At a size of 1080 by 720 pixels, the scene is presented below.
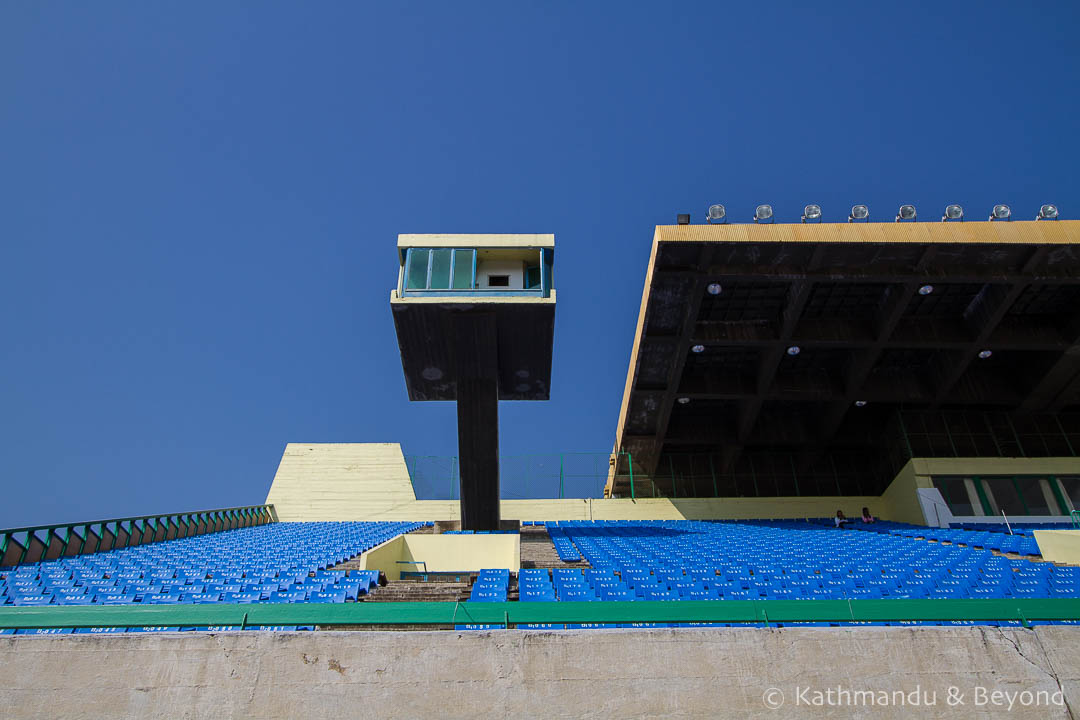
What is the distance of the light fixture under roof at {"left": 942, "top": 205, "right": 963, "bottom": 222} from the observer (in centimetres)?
1539

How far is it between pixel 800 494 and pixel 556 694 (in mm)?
24397

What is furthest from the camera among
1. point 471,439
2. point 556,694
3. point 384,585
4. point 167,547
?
point 471,439

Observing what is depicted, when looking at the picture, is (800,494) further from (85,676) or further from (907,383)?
(85,676)

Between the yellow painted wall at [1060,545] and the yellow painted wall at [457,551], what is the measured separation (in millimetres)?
11405

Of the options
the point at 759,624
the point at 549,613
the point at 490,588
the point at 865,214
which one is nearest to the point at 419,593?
the point at 490,588

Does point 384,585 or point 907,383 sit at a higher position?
point 907,383

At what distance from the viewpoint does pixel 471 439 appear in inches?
618

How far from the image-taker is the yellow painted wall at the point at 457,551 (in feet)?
42.7

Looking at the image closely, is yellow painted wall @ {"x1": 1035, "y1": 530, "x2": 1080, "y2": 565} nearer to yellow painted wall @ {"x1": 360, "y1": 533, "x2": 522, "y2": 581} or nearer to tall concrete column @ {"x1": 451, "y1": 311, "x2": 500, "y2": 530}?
yellow painted wall @ {"x1": 360, "y1": 533, "x2": 522, "y2": 581}

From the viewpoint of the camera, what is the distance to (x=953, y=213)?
15430 mm

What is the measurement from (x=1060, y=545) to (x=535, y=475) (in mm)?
18242

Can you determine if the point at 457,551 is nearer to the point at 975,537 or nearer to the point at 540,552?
the point at 540,552

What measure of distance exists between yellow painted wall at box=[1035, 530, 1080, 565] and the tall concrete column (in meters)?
13.0

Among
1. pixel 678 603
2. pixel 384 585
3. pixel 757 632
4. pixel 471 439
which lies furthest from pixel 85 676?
pixel 471 439
